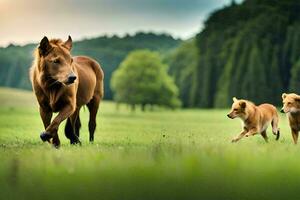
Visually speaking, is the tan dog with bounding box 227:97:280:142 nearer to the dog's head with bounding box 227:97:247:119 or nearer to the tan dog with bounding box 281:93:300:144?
the dog's head with bounding box 227:97:247:119

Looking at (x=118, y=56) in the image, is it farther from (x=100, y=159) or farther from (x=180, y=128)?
(x=100, y=159)

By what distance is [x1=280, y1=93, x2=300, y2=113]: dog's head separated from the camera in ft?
15.3

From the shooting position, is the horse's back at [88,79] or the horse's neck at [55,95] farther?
the horse's back at [88,79]

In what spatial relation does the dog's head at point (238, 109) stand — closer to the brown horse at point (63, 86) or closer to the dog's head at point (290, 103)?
the dog's head at point (290, 103)

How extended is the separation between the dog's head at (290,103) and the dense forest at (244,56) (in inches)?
2.0

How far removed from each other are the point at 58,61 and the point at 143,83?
10.8 feet

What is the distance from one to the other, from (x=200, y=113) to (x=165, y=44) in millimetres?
481

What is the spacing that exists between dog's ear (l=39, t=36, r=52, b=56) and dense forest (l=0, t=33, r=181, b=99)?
0.24 m

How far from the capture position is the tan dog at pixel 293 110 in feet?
15.5

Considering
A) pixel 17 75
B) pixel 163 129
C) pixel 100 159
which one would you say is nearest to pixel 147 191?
pixel 100 159

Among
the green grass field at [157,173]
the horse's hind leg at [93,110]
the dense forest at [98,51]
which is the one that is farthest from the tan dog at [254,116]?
the green grass field at [157,173]

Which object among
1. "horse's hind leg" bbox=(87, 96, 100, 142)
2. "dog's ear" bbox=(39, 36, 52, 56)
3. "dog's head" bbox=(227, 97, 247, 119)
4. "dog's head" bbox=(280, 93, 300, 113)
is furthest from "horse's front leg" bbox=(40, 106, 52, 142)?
"dog's head" bbox=(280, 93, 300, 113)

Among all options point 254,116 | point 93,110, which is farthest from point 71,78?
point 254,116

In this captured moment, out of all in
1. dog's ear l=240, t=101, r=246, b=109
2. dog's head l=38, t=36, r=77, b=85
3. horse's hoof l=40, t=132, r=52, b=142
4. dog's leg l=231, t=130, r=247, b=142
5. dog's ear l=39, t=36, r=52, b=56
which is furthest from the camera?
dog's ear l=240, t=101, r=246, b=109
